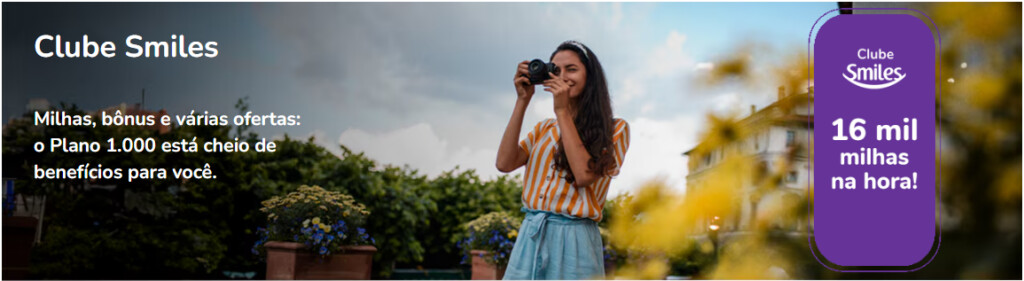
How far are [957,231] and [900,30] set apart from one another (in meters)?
1.01

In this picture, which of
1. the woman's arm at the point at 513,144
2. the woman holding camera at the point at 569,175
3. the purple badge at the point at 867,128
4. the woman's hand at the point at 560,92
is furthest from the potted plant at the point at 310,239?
the purple badge at the point at 867,128

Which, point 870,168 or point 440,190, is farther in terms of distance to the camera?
point 440,190

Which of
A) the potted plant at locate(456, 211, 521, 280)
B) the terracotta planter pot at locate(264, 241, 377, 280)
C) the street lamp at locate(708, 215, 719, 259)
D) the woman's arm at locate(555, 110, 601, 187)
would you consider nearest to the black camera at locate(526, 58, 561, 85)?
the woman's arm at locate(555, 110, 601, 187)

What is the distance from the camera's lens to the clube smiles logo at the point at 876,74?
1.26 m

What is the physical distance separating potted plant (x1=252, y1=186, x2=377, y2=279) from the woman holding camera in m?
2.20

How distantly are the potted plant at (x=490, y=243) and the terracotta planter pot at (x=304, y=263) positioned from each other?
791 mm

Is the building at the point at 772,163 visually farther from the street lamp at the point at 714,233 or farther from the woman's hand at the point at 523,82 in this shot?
the woman's hand at the point at 523,82

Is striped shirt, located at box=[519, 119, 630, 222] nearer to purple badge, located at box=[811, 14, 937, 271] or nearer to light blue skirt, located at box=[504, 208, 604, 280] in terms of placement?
light blue skirt, located at box=[504, 208, 604, 280]

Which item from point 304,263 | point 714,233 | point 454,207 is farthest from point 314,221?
point 714,233

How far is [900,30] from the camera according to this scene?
51.6 inches

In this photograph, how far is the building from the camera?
2.04 feet

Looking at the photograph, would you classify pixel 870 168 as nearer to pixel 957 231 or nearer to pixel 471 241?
pixel 957 231

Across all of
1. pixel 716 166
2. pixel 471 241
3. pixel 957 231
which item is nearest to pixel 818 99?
pixel 716 166

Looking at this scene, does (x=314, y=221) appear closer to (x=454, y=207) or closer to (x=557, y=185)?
(x=454, y=207)
